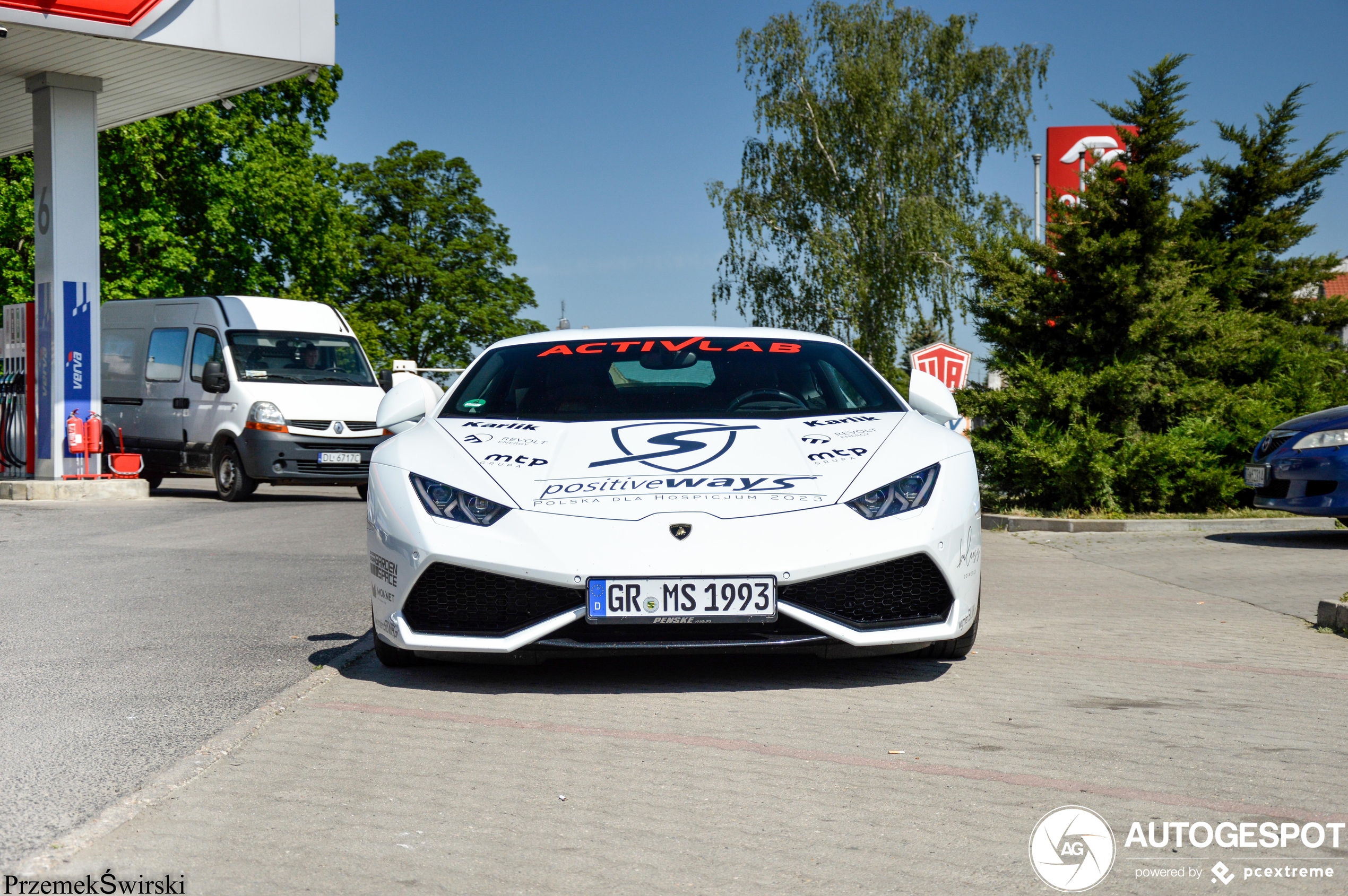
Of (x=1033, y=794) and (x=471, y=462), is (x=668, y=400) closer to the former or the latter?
(x=471, y=462)

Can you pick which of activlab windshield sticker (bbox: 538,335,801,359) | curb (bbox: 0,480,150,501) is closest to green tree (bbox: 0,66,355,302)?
curb (bbox: 0,480,150,501)

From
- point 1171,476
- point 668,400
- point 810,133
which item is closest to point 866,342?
point 810,133

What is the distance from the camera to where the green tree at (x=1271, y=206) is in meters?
19.9

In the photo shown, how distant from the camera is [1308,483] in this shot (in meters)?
11.7

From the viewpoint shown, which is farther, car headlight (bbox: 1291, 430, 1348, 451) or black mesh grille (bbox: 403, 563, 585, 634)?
car headlight (bbox: 1291, 430, 1348, 451)

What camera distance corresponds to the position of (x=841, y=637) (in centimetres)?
481

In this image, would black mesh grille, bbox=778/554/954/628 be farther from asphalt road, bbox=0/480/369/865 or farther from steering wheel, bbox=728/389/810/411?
asphalt road, bbox=0/480/369/865

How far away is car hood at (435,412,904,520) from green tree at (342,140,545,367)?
5483 centimetres

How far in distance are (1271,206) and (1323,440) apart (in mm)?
10010

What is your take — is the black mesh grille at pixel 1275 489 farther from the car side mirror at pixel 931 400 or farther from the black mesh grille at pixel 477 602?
the black mesh grille at pixel 477 602

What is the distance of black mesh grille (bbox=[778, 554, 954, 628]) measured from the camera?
4801 millimetres

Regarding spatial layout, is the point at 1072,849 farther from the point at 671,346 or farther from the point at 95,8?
the point at 95,8
